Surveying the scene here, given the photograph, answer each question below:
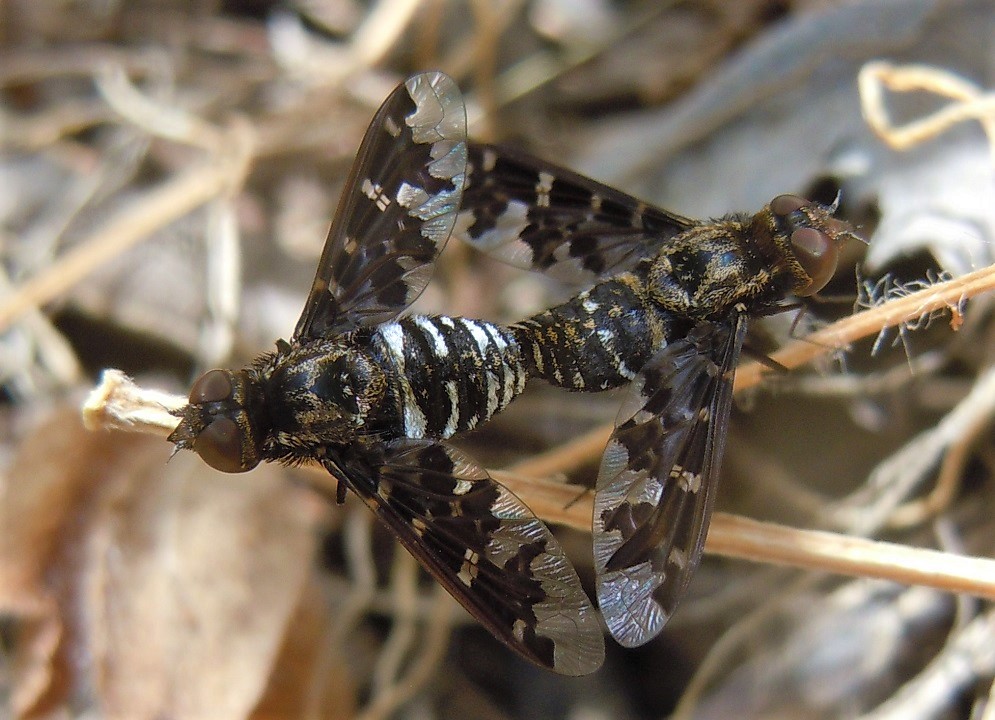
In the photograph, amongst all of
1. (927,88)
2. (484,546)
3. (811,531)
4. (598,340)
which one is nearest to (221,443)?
(484,546)

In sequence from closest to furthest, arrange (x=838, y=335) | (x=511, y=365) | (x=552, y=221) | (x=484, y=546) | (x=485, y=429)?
(x=484, y=546)
(x=838, y=335)
(x=511, y=365)
(x=552, y=221)
(x=485, y=429)

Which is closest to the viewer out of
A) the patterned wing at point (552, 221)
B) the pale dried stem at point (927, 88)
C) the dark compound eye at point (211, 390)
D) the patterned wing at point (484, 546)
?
the patterned wing at point (484, 546)

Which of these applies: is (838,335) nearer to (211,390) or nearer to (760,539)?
(760,539)

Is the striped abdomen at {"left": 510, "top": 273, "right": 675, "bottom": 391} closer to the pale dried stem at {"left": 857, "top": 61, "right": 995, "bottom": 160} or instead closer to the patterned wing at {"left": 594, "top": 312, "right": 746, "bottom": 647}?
the patterned wing at {"left": 594, "top": 312, "right": 746, "bottom": 647}

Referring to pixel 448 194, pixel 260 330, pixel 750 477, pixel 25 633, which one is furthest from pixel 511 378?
pixel 25 633

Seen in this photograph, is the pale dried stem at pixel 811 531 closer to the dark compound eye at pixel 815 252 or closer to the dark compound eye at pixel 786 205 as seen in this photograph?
the dark compound eye at pixel 815 252

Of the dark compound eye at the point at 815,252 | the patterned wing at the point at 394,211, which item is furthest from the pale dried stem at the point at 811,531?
the patterned wing at the point at 394,211
